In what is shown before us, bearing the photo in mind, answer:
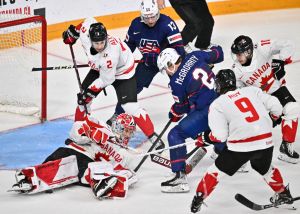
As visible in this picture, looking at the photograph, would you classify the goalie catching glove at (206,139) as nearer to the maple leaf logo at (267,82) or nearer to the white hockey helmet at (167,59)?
the white hockey helmet at (167,59)

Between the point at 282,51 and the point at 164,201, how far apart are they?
1.44 meters

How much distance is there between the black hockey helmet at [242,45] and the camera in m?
5.74

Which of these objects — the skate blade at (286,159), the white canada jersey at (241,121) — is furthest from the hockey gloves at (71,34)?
the white canada jersey at (241,121)

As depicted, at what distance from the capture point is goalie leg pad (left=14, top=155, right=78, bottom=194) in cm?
564

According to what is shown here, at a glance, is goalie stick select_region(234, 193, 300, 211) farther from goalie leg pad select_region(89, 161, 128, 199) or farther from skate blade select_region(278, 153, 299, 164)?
skate blade select_region(278, 153, 299, 164)

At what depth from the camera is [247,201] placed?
5180mm

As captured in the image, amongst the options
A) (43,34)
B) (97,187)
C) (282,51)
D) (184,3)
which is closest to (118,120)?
(97,187)

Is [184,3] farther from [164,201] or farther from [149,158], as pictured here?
[164,201]

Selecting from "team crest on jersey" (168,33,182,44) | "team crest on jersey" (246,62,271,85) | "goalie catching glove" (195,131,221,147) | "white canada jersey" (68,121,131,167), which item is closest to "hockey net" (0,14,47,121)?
"team crest on jersey" (168,33,182,44)

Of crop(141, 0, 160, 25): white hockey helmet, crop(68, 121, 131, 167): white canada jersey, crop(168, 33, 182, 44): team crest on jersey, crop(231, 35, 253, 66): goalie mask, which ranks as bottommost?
crop(68, 121, 131, 167): white canada jersey

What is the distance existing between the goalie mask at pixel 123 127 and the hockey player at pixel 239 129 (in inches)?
32.0

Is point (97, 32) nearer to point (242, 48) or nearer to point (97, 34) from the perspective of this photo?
point (97, 34)

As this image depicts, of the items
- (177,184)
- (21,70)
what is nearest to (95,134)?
(177,184)

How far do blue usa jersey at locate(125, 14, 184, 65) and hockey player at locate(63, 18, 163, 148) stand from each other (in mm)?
350
